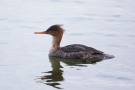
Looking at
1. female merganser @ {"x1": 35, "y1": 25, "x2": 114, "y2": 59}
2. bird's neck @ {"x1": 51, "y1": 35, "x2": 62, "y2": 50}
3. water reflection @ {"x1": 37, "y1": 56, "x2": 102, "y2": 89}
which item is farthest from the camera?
bird's neck @ {"x1": 51, "y1": 35, "x2": 62, "y2": 50}

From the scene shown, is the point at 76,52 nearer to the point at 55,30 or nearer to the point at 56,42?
the point at 56,42

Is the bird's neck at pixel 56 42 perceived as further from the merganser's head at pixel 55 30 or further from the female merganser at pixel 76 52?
the merganser's head at pixel 55 30

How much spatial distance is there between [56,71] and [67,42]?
9.47 feet

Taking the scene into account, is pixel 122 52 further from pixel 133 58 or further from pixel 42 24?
pixel 42 24

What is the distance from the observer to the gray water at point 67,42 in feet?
38.0

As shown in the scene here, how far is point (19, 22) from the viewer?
1789 cm

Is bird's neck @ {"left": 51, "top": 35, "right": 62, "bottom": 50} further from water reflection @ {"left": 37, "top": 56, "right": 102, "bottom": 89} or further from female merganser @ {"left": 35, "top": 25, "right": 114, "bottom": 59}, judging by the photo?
water reflection @ {"left": 37, "top": 56, "right": 102, "bottom": 89}

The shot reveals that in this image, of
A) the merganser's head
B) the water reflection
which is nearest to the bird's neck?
the merganser's head

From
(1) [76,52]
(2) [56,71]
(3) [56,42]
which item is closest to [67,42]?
(3) [56,42]

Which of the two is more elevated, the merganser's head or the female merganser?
the merganser's head

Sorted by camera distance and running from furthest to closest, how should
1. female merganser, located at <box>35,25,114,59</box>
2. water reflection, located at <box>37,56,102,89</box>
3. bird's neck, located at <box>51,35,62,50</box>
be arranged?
bird's neck, located at <box>51,35,62,50</box>
female merganser, located at <box>35,25,114,59</box>
water reflection, located at <box>37,56,102,89</box>

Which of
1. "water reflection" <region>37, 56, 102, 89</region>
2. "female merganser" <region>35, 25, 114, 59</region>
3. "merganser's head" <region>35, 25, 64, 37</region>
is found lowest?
"water reflection" <region>37, 56, 102, 89</region>

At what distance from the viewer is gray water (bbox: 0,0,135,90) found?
38.0 feet

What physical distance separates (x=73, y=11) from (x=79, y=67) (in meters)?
7.29
